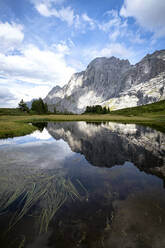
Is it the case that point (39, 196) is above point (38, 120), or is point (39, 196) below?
below

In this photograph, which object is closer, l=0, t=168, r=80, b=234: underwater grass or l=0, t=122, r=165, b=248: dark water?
l=0, t=122, r=165, b=248: dark water

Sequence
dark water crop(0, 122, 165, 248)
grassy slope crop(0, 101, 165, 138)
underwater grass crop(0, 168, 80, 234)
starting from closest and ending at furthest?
dark water crop(0, 122, 165, 248), underwater grass crop(0, 168, 80, 234), grassy slope crop(0, 101, 165, 138)

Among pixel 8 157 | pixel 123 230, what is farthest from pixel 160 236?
pixel 8 157

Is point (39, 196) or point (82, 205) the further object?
point (39, 196)

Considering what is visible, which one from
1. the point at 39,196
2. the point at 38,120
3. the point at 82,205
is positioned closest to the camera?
the point at 82,205

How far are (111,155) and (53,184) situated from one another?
9.53 metres

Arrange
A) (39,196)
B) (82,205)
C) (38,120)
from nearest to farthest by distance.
Answer: (82,205) < (39,196) < (38,120)

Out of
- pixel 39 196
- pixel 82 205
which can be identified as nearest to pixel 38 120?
pixel 39 196

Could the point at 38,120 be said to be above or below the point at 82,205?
above

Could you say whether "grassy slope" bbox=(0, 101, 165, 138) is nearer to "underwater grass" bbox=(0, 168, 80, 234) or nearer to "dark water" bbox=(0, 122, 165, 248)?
"dark water" bbox=(0, 122, 165, 248)

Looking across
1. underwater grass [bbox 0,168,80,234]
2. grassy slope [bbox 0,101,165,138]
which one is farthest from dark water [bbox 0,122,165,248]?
grassy slope [bbox 0,101,165,138]

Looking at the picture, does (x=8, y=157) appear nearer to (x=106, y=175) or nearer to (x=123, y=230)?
(x=106, y=175)

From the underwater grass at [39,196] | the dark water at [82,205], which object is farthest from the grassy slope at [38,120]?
the underwater grass at [39,196]

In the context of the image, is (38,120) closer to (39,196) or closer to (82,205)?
(39,196)
